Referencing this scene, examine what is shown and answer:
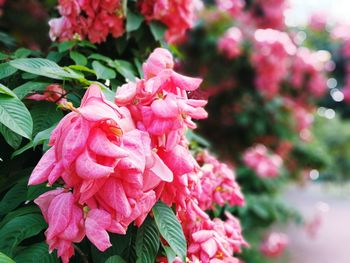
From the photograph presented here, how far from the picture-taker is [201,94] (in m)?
1.01

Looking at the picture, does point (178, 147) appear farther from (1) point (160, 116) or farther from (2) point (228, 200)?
(2) point (228, 200)

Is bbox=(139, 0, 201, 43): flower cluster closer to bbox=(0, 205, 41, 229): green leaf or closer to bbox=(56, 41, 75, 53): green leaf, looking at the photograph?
bbox=(56, 41, 75, 53): green leaf

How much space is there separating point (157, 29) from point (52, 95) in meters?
0.51

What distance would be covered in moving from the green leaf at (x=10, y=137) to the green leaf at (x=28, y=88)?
105 mm

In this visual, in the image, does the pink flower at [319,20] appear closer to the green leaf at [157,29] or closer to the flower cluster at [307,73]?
the flower cluster at [307,73]

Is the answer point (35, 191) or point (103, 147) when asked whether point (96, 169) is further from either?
point (35, 191)

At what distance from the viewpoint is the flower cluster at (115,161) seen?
73cm

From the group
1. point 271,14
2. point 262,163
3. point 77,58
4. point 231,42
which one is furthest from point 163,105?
point 271,14

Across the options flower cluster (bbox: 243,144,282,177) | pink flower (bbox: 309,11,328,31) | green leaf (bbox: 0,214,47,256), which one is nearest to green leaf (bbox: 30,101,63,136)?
green leaf (bbox: 0,214,47,256)

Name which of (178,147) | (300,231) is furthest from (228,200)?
(300,231)

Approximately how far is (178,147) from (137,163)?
154 millimetres

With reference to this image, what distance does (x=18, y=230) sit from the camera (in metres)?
0.84

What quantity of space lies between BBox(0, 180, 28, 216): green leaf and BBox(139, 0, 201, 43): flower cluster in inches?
27.8

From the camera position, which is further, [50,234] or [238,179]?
[238,179]
